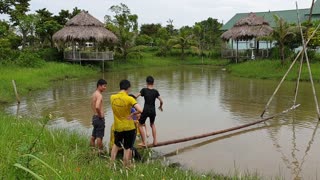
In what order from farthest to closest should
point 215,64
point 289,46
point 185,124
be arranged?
point 215,64, point 289,46, point 185,124

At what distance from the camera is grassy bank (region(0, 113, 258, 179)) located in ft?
11.3

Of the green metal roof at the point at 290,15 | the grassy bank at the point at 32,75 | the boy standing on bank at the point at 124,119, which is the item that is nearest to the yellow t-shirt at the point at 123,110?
the boy standing on bank at the point at 124,119

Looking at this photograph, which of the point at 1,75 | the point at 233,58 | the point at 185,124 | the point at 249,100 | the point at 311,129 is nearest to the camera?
the point at 311,129

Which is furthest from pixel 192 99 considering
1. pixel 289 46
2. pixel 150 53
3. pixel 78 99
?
pixel 150 53

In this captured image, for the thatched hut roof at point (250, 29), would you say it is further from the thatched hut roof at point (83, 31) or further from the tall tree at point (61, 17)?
the tall tree at point (61, 17)

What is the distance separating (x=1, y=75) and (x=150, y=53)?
847 inches

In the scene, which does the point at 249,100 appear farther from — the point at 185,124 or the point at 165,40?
the point at 165,40

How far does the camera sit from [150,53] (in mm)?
37906

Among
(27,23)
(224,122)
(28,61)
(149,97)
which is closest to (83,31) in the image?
(27,23)

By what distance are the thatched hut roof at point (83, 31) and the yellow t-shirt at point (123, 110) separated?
21.3m

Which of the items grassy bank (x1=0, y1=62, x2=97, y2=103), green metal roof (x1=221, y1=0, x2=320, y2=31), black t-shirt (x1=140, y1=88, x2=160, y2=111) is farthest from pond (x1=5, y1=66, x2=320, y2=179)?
green metal roof (x1=221, y1=0, x2=320, y2=31)

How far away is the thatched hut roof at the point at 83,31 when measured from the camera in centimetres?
2656

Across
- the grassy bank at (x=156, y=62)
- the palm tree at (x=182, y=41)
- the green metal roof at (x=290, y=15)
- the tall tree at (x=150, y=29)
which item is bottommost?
the grassy bank at (x=156, y=62)

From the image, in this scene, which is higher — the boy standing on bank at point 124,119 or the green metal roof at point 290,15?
the green metal roof at point 290,15
